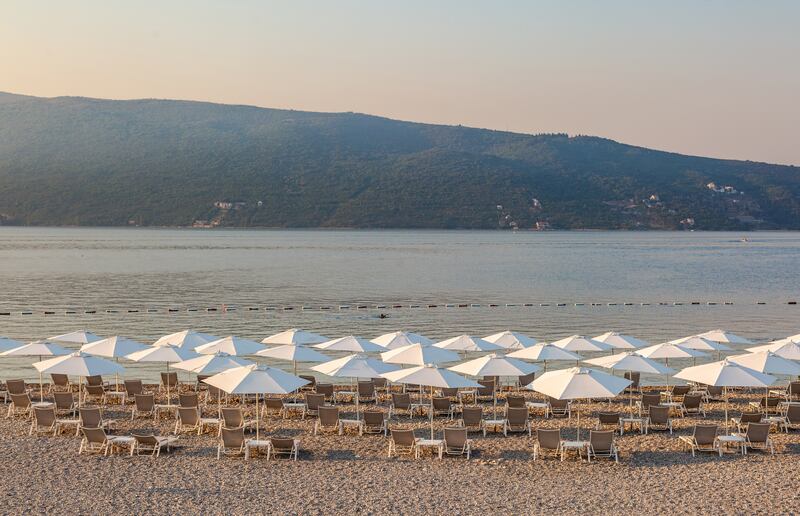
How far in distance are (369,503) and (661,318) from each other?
106ft

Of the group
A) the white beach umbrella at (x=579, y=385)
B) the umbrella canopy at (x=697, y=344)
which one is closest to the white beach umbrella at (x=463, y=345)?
the umbrella canopy at (x=697, y=344)

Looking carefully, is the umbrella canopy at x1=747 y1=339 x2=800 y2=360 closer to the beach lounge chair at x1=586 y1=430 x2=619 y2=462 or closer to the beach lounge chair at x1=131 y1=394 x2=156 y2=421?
the beach lounge chair at x1=586 y1=430 x2=619 y2=462

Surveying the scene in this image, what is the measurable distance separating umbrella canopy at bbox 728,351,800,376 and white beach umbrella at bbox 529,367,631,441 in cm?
314

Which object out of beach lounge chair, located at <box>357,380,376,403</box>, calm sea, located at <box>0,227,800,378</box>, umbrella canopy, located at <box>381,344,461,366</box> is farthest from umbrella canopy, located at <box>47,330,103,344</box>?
umbrella canopy, located at <box>381,344,461,366</box>

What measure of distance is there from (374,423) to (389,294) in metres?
37.3

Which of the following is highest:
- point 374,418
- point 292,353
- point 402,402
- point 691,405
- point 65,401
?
point 292,353

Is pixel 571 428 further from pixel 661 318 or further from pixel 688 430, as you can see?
pixel 661 318

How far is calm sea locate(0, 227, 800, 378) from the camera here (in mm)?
36812

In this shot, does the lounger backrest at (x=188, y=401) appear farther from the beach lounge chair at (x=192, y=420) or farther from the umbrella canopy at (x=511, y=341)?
the umbrella canopy at (x=511, y=341)

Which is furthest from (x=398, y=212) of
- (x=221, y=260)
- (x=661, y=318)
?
(x=661, y=318)

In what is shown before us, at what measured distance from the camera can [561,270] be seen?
255 feet

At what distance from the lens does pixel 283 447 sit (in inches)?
535

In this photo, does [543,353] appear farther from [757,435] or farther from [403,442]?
[403,442]

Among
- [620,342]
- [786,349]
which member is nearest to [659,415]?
[786,349]
